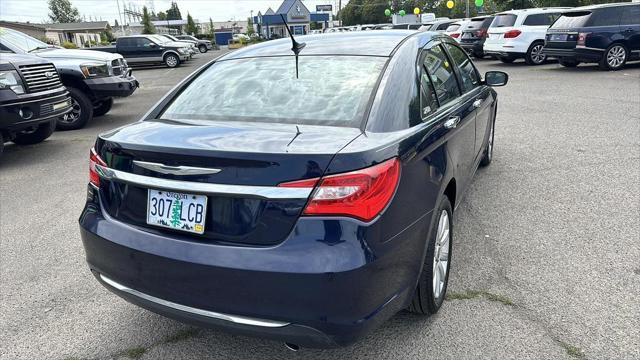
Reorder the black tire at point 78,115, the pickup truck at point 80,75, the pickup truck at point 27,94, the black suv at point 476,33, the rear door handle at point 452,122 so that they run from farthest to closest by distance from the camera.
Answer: the black suv at point 476,33
the black tire at point 78,115
the pickup truck at point 80,75
the pickup truck at point 27,94
the rear door handle at point 452,122

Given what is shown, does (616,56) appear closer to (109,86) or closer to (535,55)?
(535,55)

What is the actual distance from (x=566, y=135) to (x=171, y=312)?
6381 mm

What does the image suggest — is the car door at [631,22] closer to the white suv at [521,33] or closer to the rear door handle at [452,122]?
the white suv at [521,33]

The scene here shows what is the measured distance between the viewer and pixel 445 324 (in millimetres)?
2773

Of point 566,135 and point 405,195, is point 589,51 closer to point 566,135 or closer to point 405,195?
point 566,135

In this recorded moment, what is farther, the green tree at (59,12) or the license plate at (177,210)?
the green tree at (59,12)

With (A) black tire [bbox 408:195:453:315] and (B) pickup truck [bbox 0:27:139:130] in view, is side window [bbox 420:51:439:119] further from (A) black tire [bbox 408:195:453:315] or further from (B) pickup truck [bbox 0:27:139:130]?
(B) pickup truck [bbox 0:27:139:130]

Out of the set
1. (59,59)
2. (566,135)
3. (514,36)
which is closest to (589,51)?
(514,36)

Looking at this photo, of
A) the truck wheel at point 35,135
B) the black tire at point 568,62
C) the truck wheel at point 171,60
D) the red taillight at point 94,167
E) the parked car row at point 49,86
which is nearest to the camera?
the red taillight at point 94,167

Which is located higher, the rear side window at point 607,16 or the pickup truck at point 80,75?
the rear side window at point 607,16

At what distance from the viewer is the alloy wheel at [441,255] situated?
2.78 metres

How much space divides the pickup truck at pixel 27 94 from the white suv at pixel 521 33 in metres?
13.4

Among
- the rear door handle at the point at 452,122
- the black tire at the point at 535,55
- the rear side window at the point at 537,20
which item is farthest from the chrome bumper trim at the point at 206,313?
the black tire at the point at 535,55

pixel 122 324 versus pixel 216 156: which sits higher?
pixel 216 156
